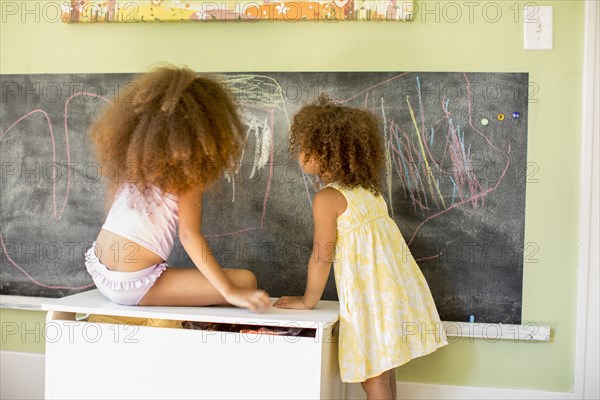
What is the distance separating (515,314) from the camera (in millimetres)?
2295

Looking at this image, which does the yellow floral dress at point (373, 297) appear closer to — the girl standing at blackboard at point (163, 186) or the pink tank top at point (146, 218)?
the girl standing at blackboard at point (163, 186)

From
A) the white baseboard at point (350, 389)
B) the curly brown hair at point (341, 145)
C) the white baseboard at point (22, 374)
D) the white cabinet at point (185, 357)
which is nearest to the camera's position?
the white cabinet at point (185, 357)

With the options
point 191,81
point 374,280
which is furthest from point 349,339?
point 191,81

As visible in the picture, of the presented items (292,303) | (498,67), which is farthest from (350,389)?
(498,67)

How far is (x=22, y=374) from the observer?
2.57 metres

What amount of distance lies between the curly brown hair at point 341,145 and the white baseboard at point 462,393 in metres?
0.79

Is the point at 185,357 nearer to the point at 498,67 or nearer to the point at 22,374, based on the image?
the point at 22,374

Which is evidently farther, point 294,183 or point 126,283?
point 294,183

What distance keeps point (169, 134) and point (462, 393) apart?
4.64 feet

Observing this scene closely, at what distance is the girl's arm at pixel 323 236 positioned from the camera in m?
2.00

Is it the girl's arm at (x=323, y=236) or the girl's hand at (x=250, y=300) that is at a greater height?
the girl's arm at (x=323, y=236)

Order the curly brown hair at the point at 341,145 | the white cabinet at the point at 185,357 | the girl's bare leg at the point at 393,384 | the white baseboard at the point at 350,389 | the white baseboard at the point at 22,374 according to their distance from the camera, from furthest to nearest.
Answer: the white baseboard at the point at 22,374
the white baseboard at the point at 350,389
the girl's bare leg at the point at 393,384
the curly brown hair at the point at 341,145
the white cabinet at the point at 185,357

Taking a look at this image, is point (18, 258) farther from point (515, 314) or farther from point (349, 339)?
point (515, 314)

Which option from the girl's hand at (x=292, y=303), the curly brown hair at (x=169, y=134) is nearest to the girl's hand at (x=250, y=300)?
the girl's hand at (x=292, y=303)
